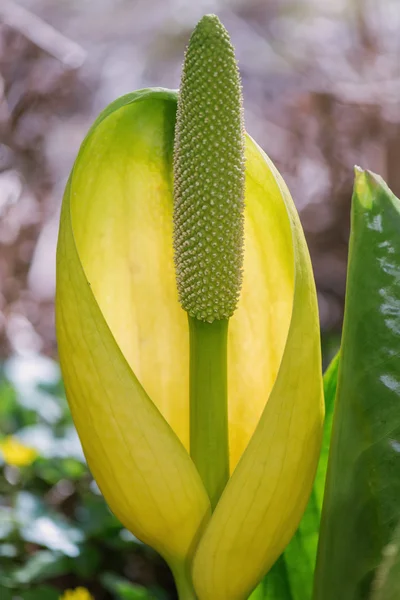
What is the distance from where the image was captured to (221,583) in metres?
0.44

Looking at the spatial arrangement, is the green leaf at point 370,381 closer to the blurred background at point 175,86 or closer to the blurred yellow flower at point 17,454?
the blurred yellow flower at point 17,454

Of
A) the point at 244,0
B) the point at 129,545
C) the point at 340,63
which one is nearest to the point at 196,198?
the point at 129,545

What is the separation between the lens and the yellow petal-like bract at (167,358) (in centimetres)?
41

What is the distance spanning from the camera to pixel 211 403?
1.49 ft

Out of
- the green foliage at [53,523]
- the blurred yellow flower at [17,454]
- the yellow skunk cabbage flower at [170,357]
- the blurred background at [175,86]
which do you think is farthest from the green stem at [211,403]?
the blurred background at [175,86]

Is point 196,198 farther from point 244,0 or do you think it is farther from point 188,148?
point 244,0

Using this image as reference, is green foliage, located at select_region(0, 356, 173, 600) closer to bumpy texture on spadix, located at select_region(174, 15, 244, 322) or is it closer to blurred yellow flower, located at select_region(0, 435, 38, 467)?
blurred yellow flower, located at select_region(0, 435, 38, 467)

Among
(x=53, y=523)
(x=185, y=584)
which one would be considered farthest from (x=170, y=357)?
(x=53, y=523)

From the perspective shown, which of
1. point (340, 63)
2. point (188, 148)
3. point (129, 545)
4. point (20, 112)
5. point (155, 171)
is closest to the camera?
point (188, 148)

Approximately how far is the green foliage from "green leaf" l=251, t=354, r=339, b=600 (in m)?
0.40

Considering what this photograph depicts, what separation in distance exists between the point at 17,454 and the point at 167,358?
0.67 meters

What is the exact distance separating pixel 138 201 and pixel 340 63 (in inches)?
70.6

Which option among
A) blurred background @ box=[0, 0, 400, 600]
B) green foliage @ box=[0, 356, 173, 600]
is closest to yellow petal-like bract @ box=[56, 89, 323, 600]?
green foliage @ box=[0, 356, 173, 600]

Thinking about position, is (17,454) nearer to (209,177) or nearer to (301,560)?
(301,560)
